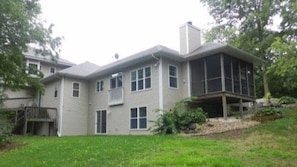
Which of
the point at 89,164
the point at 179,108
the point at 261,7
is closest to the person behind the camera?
the point at 89,164

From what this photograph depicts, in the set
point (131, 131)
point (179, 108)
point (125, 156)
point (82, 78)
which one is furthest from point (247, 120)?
point (82, 78)

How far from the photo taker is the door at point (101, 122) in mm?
22422

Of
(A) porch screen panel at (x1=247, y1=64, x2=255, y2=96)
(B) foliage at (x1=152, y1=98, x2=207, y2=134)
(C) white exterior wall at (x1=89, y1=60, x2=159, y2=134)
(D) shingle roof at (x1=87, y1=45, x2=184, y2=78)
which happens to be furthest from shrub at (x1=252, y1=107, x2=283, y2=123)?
(C) white exterior wall at (x1=89, y1=60, x2=159, y2=134)

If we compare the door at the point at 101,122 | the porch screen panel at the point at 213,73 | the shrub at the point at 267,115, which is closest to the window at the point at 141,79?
the porch screen panel at the point at 213,73

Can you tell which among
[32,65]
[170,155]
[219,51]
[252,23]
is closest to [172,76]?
[219,51]

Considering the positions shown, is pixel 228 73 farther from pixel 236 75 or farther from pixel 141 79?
pixel 141 79

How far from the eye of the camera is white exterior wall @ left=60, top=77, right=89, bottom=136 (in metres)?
22.9

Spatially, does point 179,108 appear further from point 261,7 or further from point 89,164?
point 261,7

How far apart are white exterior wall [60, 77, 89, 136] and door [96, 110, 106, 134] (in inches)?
56.8

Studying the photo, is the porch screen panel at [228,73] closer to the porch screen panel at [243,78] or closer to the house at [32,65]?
the porch screen panel at [243,78]

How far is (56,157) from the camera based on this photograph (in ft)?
28.5

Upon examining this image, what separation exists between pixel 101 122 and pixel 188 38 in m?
9.26

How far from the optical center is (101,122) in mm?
22734

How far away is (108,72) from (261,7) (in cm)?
1510
